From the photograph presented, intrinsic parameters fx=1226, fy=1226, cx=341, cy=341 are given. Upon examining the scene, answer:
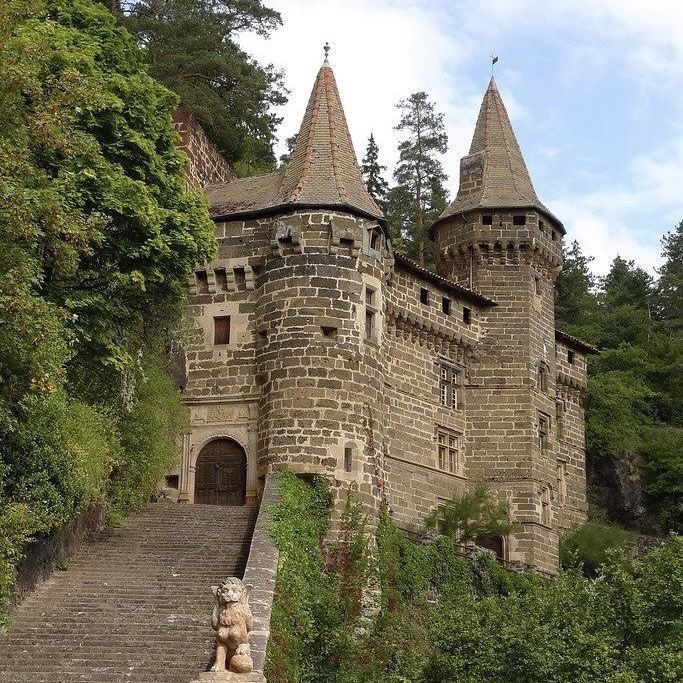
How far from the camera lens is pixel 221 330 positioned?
3128cm

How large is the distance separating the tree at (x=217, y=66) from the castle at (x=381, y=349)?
27.5 ft

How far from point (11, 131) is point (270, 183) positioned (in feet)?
45.5

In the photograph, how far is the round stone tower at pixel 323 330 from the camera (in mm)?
28578

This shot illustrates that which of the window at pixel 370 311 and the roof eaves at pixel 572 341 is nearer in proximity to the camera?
the window at pixel 370 311

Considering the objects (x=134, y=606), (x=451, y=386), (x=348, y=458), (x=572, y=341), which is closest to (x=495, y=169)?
(x=572, y=341)

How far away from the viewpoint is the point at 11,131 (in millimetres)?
19797

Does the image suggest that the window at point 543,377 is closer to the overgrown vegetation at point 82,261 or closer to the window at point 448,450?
the window at point 448,450

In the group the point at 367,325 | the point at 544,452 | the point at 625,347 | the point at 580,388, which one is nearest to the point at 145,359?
the point at 367,325

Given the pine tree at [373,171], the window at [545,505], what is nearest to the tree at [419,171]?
the pine tree at [373,171]

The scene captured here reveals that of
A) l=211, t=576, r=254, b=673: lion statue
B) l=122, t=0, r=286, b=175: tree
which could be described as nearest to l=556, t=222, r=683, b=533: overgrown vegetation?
l=122, t=0, r=286, b=175: tree

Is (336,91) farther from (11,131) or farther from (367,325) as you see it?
(11,131)

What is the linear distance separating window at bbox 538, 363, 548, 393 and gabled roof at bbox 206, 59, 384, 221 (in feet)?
31.8

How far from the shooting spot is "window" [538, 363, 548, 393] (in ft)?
125

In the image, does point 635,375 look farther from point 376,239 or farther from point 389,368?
point 376,239
